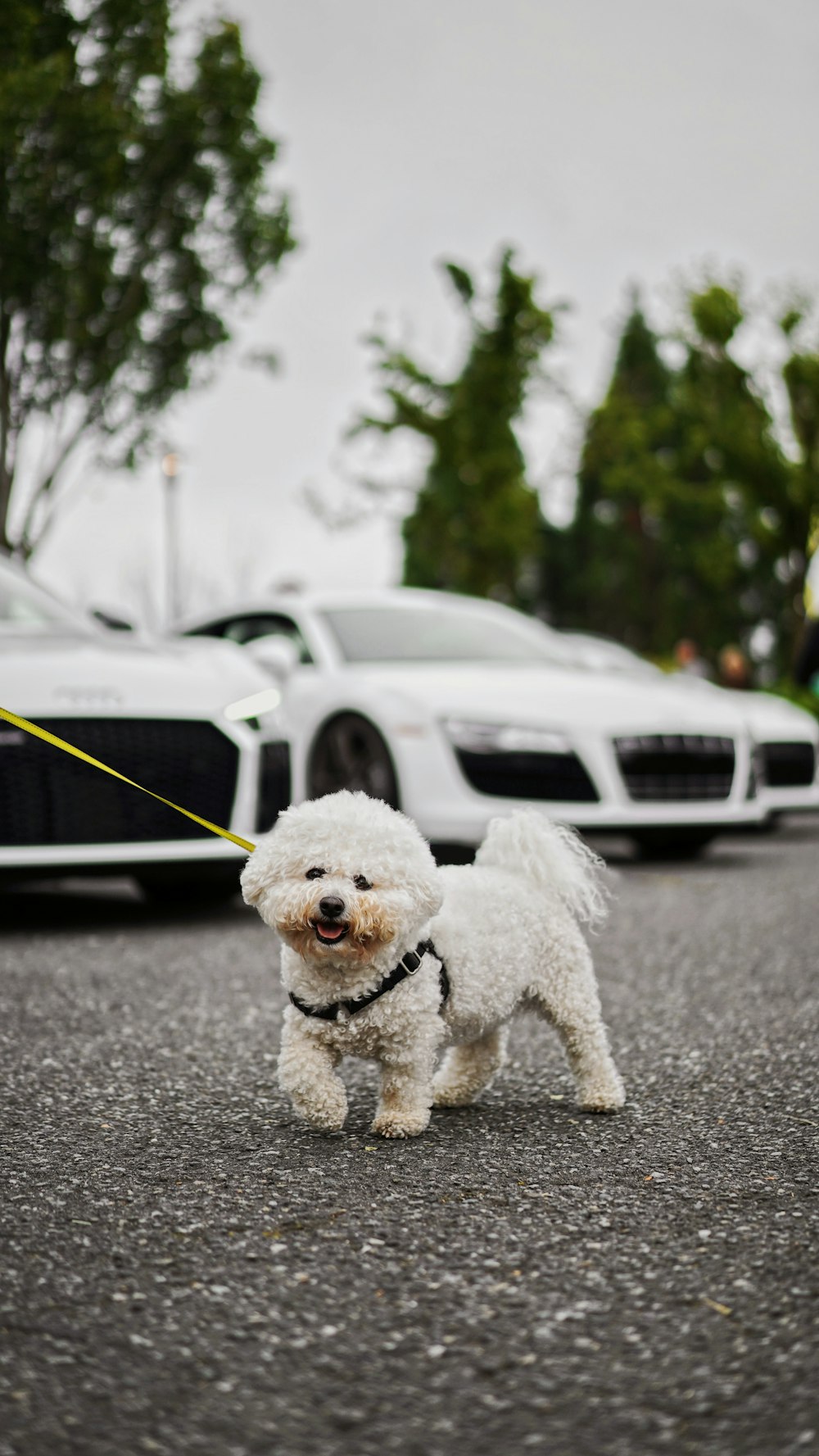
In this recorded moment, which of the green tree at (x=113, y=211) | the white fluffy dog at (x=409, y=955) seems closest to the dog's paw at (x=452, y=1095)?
the white fluffy dog at (x=409, y=955)

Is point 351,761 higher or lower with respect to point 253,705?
lower

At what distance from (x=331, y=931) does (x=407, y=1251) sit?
2.43 ft

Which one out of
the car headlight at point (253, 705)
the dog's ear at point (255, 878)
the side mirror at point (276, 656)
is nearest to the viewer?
the dog's ear at point (255, 878)

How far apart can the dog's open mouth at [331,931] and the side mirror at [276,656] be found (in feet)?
16.3

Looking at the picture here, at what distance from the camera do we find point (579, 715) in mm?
8008

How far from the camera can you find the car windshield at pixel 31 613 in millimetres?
7074

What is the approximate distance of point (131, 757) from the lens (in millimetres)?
6402

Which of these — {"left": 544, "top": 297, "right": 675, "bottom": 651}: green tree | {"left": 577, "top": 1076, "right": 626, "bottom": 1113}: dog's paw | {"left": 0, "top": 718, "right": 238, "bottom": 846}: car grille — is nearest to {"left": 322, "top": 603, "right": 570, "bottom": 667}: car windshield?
{"left": 0, "top": 718, "right": 238, "bottom": 846}: car grille

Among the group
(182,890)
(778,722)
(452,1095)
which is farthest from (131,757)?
(778,722)

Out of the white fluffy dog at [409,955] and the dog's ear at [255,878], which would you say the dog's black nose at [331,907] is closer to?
the white fluffy dog at [409,955]

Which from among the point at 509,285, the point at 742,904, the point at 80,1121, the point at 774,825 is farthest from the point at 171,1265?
the point at 509,285

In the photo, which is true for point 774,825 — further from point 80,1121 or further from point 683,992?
point 80,1121

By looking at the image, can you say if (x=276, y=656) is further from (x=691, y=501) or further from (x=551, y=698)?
(x=691, y=501)

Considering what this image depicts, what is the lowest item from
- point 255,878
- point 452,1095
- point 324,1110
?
point 452,1095
